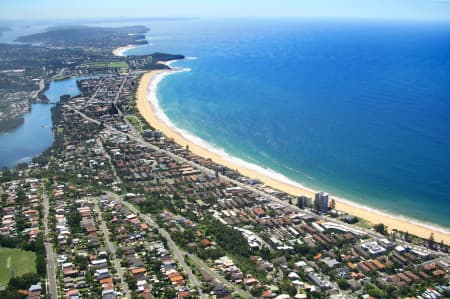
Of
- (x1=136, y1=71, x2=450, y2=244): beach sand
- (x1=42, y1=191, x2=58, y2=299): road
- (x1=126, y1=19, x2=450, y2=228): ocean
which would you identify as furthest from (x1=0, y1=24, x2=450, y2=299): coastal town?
(x1=126, y1=19, x2=450, y2=228): ocean

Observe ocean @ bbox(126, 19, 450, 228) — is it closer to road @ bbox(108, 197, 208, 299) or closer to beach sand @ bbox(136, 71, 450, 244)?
beach sand @ bbox(136, 71, 450, 244)

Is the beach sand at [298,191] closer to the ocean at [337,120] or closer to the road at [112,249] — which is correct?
the ocean at [337,120]

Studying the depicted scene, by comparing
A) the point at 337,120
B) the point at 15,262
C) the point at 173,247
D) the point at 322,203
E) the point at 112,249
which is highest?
the point at 337,120

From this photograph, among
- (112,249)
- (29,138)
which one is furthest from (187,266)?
(29,138)

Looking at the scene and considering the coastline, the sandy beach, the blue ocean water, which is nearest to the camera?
the blue ocean water

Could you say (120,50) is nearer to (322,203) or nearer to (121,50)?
(121,50)
